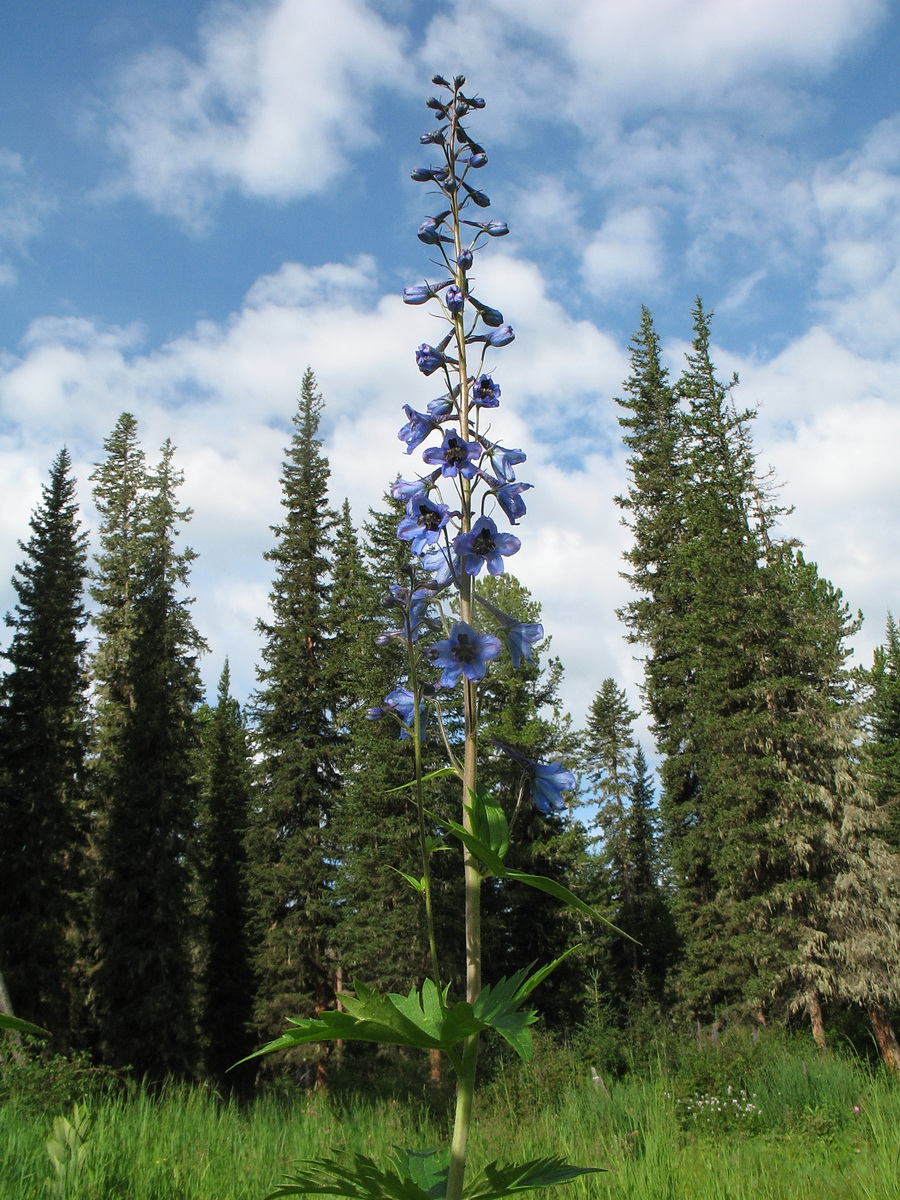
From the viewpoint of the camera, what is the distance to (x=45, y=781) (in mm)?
19641

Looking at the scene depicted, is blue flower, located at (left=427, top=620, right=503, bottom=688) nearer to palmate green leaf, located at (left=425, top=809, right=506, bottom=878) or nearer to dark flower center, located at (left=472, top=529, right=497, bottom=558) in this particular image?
dark flower center, located at (left=472, top=529, right=497, bottom=558)

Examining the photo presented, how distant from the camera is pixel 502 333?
288cm

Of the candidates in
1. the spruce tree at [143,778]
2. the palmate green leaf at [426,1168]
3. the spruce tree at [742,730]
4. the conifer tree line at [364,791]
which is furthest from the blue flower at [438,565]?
the spruce tree at [143,778]

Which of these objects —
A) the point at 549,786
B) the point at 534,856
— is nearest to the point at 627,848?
the point at 534,856

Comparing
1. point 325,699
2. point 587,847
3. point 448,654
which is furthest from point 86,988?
point 448,654

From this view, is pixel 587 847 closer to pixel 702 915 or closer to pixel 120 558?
pixel 702 915

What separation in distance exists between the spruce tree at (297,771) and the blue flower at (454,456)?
69.2ft

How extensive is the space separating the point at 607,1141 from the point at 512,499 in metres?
5.63

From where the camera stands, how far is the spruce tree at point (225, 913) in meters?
27.6

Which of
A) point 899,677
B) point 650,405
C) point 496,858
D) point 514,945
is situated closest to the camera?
point 496,858

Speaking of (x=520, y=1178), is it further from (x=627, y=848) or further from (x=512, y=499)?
(x=627, y=848)

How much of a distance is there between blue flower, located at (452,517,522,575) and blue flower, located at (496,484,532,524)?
11 centimetres

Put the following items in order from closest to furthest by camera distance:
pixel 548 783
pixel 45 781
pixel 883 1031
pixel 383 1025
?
1. pixel 383 1025
2. pixel 548 783
3. pixel 883 1031
4. pixel 45 781

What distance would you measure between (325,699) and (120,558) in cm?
811
